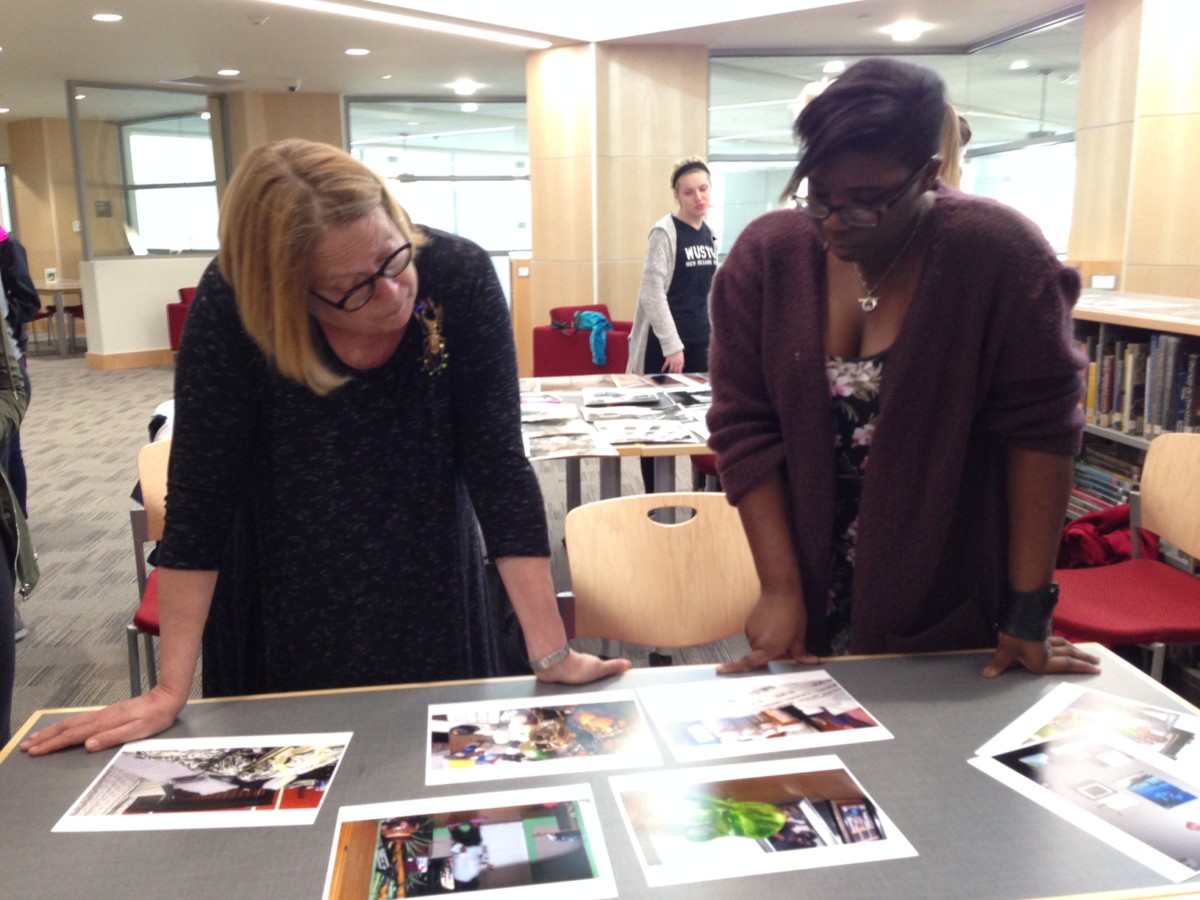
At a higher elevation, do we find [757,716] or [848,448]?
[848,448]

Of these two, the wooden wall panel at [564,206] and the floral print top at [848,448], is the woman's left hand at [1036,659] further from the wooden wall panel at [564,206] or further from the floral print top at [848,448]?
the wooden wall panel at [564,206]

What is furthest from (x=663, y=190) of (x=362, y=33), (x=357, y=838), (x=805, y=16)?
(x=357, y=838)

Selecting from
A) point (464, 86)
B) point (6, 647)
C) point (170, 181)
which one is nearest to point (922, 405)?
point (6, 647)

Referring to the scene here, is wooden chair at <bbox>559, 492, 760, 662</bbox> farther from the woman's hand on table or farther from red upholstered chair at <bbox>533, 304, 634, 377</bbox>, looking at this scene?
red upholstered chair at <bbox>533, 304, 634, 377</bbox>

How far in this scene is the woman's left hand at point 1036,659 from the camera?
51.2 inches

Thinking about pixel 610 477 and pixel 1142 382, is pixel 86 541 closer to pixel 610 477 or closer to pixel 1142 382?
pixel 610 477

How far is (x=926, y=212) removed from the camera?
4.06 ft

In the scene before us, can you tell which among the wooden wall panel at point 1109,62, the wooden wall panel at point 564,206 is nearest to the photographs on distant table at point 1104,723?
the wooden wall panel at point 1109,62

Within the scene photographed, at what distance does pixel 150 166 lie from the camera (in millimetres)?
10516

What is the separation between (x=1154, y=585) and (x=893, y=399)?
170cm

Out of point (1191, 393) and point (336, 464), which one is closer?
point (336, 464)

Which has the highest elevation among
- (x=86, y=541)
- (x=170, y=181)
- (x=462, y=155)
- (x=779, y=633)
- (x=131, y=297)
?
(x=462, y=155)

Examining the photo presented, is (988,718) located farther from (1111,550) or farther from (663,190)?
(663,190)

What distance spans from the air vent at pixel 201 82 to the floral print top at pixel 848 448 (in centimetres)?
981
